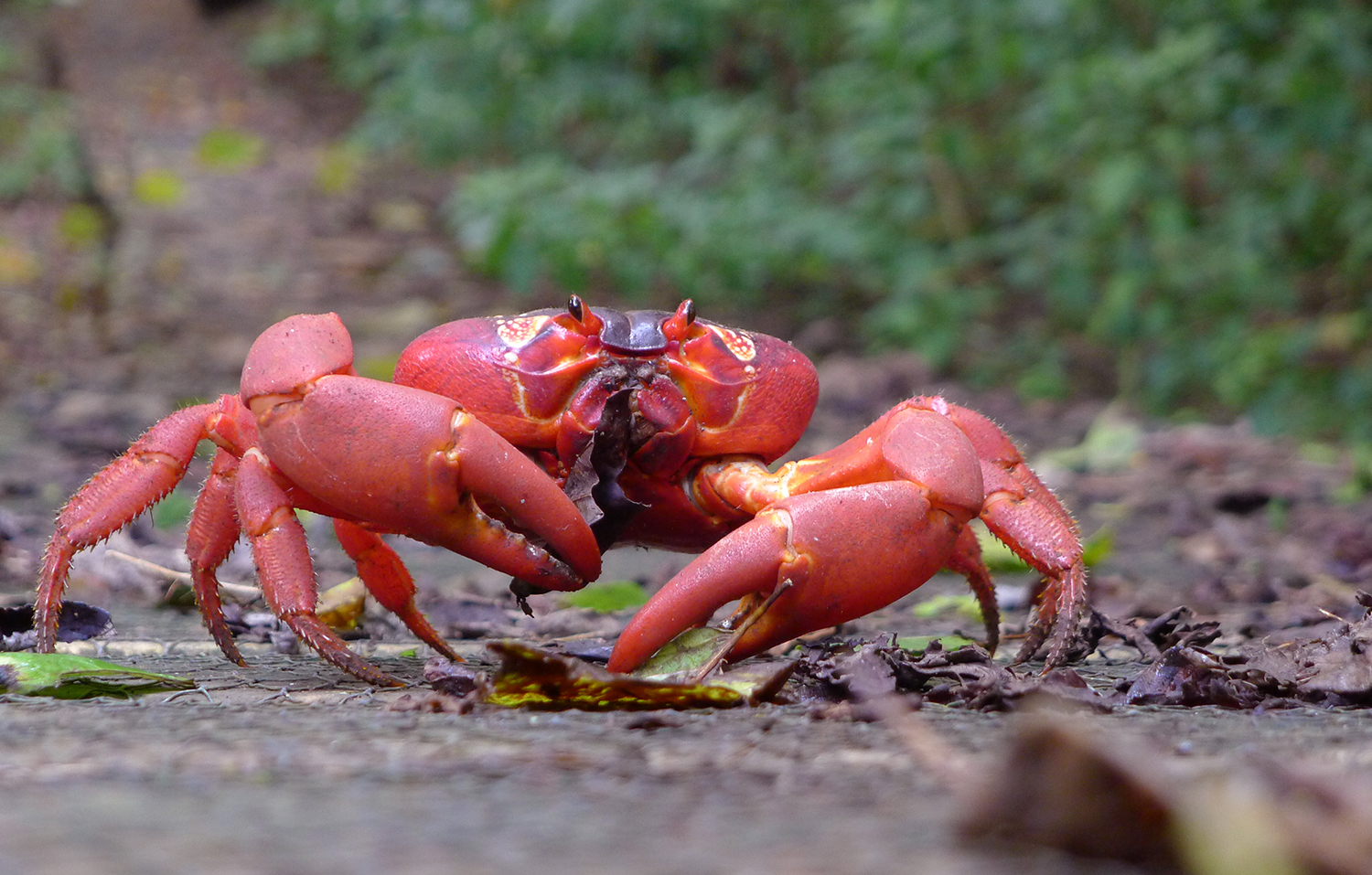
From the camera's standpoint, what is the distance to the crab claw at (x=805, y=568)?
237 cm

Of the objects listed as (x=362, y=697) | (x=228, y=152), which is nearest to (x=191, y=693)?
(x=362, y=697)

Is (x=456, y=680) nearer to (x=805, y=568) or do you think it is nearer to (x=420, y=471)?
(x=420, y=471)

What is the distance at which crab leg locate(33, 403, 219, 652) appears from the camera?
2939 millimetres

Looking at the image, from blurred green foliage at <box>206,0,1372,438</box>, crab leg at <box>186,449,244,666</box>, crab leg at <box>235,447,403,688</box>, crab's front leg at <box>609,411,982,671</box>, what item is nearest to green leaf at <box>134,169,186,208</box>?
blurred green foliage at <box>206,0,1372,438</box>

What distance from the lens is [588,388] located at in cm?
287

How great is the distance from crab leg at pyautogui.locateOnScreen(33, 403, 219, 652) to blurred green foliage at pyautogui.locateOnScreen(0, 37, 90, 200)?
7.03m

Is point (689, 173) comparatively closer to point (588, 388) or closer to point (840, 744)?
point (588, 388)

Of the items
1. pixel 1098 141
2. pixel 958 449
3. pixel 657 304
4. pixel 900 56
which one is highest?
pixel 900 56

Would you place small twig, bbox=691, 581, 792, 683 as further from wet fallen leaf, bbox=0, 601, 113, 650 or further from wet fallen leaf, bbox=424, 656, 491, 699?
wet fallen leaf, bbox=0, 601, 113, 650

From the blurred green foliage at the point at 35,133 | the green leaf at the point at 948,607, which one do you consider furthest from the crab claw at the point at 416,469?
the blurred green foliage at the point at 35,133

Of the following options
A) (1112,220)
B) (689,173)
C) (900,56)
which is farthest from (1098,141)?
(689,173)

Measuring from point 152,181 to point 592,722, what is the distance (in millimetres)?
12532

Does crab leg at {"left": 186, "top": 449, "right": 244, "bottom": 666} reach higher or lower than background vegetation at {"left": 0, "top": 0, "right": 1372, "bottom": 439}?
lower

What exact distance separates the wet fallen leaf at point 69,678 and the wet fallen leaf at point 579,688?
66 cm
